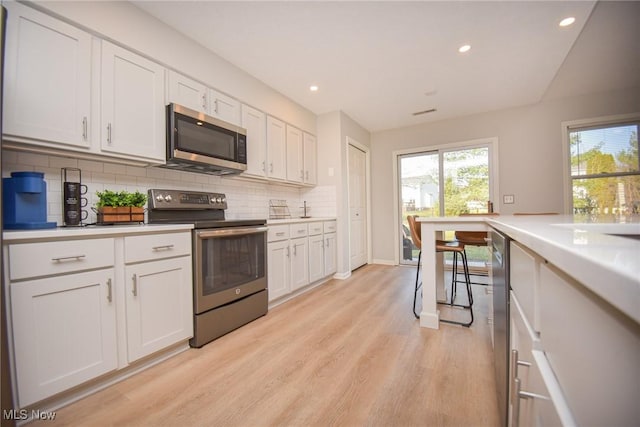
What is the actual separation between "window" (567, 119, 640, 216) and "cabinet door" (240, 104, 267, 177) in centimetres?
413

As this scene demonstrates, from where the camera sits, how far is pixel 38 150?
1.55m

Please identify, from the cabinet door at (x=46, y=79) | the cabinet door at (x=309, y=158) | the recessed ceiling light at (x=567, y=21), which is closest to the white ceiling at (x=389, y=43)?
the recessed ceiling light at (x=567, y=21)

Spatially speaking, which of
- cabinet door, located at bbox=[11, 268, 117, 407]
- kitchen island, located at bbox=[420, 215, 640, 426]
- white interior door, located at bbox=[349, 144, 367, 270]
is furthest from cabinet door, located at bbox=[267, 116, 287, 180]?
kitchen island, located at bbox=[420, 215, 640, 426]

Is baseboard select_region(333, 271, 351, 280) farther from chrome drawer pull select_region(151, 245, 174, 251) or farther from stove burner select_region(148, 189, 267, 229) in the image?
chrome drawer pull select_region(151, 245, 174, 251)

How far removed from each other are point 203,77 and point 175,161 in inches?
34.4

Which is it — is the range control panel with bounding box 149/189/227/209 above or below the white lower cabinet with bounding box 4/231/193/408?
Result: above

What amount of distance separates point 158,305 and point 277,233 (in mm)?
1252

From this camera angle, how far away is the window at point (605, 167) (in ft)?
10.9

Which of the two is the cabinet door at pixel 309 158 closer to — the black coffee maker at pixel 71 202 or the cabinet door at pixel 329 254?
the cabinet door at pixel 329 254

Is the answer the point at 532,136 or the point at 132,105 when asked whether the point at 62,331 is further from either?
the point at 532,136

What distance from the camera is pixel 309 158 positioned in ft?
12.5

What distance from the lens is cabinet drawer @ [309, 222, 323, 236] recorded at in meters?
3.25

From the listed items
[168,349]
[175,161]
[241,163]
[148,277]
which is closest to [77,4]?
[175,161]

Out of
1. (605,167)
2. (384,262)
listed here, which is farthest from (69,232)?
(605,167)
